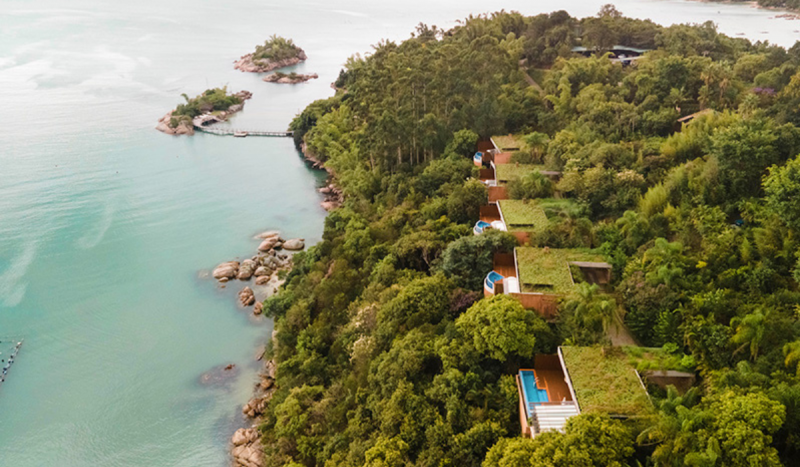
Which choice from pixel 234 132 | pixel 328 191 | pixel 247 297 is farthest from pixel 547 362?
pixel 234 132

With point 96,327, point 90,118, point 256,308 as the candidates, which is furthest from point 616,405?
point 90,118

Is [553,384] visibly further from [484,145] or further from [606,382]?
[484,145]

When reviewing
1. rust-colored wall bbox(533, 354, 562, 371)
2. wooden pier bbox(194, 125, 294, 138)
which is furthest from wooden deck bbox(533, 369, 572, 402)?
wooden pier bbox(194, 125, 294, 138)

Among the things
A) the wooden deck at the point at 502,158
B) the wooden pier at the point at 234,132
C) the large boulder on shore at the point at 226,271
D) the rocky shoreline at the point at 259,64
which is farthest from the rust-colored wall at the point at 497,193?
the rocky shoreline at the point at 259,64

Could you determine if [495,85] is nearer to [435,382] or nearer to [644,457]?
[435,382]

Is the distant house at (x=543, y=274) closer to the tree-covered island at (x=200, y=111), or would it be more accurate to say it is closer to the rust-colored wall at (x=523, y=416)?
the rust-colored wall at (x=523, y=416)
